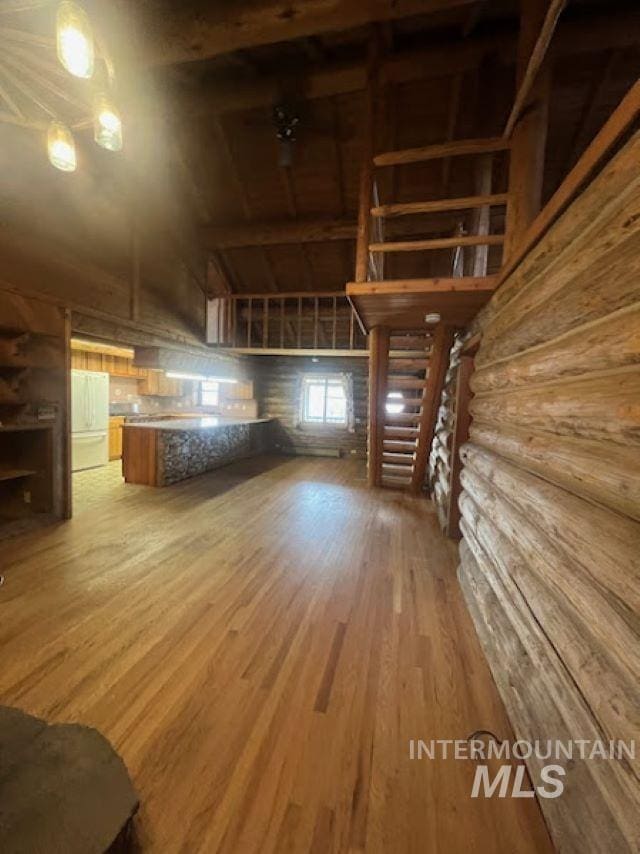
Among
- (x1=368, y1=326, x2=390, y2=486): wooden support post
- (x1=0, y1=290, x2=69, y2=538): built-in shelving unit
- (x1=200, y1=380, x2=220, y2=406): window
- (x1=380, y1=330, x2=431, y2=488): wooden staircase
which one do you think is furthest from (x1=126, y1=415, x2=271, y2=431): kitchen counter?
(x1=380, y1=330, x2=431, y2=488): wooden staircase

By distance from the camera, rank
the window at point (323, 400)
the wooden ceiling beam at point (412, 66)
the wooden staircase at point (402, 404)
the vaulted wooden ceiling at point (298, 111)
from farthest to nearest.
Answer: the window at point (323, 400) → the wooden staircase at point (402, 404) → the wooden ceiling beam at point (412, 66) → the vaulted wooden ceiling at point (298, 111)

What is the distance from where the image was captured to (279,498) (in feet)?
17.2

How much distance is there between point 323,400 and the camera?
932 cm

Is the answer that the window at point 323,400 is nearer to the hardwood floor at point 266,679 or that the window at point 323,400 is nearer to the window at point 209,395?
the window at point 209,395

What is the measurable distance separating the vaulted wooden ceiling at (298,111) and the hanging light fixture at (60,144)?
438 mm

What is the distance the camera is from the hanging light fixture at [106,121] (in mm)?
1801

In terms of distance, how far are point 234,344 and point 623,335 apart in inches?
278

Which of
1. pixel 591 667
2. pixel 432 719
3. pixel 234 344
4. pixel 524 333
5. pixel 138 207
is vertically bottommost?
pixel 432 719

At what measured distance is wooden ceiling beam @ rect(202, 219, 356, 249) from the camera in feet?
20.1

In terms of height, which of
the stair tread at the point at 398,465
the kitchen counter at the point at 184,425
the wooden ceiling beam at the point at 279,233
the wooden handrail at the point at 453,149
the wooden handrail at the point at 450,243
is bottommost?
the stair tread at the point at 398,465

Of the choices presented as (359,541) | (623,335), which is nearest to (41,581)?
(359,541)

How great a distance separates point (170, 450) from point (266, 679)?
15.1 ft

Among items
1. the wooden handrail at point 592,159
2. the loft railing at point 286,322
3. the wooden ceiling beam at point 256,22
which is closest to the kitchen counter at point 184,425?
the loft railing at point 286,322

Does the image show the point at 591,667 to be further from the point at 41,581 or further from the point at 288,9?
the point at 288,9
